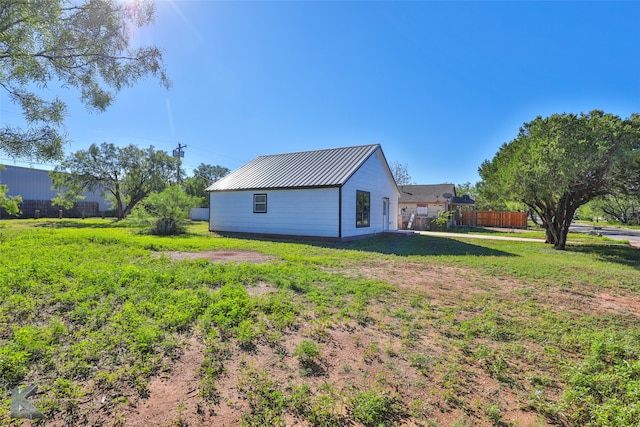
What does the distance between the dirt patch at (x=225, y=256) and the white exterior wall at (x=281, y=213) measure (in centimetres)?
481

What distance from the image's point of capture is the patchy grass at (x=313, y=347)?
2367 mm

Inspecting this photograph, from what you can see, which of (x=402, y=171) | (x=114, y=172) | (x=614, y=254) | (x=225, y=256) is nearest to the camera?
(x=225, y=256)

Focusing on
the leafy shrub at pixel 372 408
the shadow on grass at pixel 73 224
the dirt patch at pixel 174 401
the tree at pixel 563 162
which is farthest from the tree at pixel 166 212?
the tree at pixel 563 162

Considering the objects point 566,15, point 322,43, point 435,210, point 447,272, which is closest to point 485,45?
point 566,15

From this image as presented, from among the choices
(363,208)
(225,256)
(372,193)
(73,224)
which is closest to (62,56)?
(225,256)

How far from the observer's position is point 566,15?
816 centimetres

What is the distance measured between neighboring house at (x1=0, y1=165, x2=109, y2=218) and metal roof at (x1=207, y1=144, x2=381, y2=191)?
19442 millimetres

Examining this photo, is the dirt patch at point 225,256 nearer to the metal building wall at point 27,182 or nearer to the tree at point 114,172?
the tree at point 114,172

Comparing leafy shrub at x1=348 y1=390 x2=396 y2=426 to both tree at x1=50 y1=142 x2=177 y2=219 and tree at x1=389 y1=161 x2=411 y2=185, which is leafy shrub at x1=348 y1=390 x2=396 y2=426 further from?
tree at x1=389 y1=161 x2=411 y2=185

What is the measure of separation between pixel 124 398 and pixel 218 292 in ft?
8.21

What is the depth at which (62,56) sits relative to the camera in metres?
4.34

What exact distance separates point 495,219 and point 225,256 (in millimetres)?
26560

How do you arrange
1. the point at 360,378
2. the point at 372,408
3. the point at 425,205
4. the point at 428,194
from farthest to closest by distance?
the point at 428,194 → the point at 425,205 → the point at 360,378 → the point at 372,408

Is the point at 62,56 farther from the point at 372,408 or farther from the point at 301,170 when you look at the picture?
the point at 301,170
